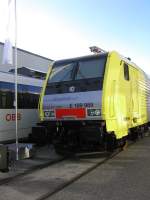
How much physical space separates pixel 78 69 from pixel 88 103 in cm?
142

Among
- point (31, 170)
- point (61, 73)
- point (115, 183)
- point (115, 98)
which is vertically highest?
point (61, 73)

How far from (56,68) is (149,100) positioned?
7.57m

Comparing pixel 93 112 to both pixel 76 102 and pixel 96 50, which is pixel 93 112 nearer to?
pixel 76 102

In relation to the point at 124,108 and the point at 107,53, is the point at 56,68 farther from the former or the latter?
the point at 124,108

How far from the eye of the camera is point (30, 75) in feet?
51.6

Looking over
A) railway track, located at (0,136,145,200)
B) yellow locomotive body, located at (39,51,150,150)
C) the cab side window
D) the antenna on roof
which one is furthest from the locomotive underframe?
the antenna on roof

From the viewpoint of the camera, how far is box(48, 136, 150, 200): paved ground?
7051mm

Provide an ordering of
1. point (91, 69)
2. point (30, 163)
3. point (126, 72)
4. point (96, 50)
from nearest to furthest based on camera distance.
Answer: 1. point (30, 163)
2. point (91, 69)
3. point (126, 72)
4. point (96, 50)

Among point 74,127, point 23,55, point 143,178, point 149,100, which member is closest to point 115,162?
point 74,127

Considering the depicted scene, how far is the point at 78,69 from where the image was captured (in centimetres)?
1174

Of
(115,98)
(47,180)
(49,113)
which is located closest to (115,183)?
(47,180)

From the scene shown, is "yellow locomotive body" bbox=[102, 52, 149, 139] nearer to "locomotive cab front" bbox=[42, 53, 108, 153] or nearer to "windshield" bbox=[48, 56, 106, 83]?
"locomotive cab front" bbox=[42, 53, 108, 153]

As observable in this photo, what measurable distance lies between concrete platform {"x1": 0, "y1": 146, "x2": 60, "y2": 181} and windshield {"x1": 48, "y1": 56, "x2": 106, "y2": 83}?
7.85 feet

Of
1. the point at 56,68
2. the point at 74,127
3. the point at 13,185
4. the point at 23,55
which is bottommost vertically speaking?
the point at 13,185
